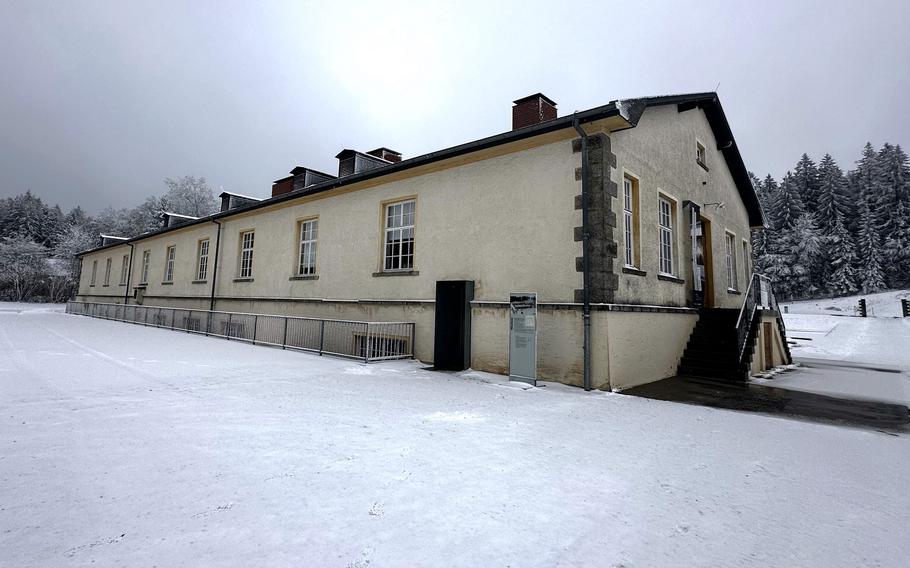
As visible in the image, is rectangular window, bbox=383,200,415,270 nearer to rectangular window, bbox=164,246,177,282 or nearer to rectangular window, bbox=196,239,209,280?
rectangular window, bbox=196,239,209,280

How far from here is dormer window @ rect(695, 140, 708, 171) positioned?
1332 cm

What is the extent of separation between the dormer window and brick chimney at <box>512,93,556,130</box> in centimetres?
527

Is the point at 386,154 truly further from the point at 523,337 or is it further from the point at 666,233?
the point at 523,337

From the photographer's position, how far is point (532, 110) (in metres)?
11.3

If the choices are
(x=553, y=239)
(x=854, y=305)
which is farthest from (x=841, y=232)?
(x=553, y=239)

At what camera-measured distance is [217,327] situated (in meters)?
17.8

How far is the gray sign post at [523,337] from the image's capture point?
8.25m

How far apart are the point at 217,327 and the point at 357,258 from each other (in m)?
8.96

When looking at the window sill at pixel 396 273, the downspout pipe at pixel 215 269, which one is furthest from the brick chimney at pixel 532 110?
the downspout pipe at pixel 215 269

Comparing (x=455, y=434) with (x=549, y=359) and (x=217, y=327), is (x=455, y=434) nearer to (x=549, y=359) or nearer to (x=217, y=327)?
(x=549, y=359)

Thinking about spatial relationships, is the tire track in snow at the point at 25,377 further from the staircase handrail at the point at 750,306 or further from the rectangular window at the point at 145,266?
the rectangular window at the point at 145,266

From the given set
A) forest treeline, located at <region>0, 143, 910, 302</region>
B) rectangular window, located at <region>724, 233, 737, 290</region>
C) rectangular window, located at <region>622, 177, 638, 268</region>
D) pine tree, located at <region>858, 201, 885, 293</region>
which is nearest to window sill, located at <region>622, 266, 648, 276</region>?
rectangular window, located at <region>622, 177, 638, 268</region>

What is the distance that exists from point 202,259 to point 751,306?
22851 millimetres

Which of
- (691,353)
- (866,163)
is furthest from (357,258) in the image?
(866,163)
